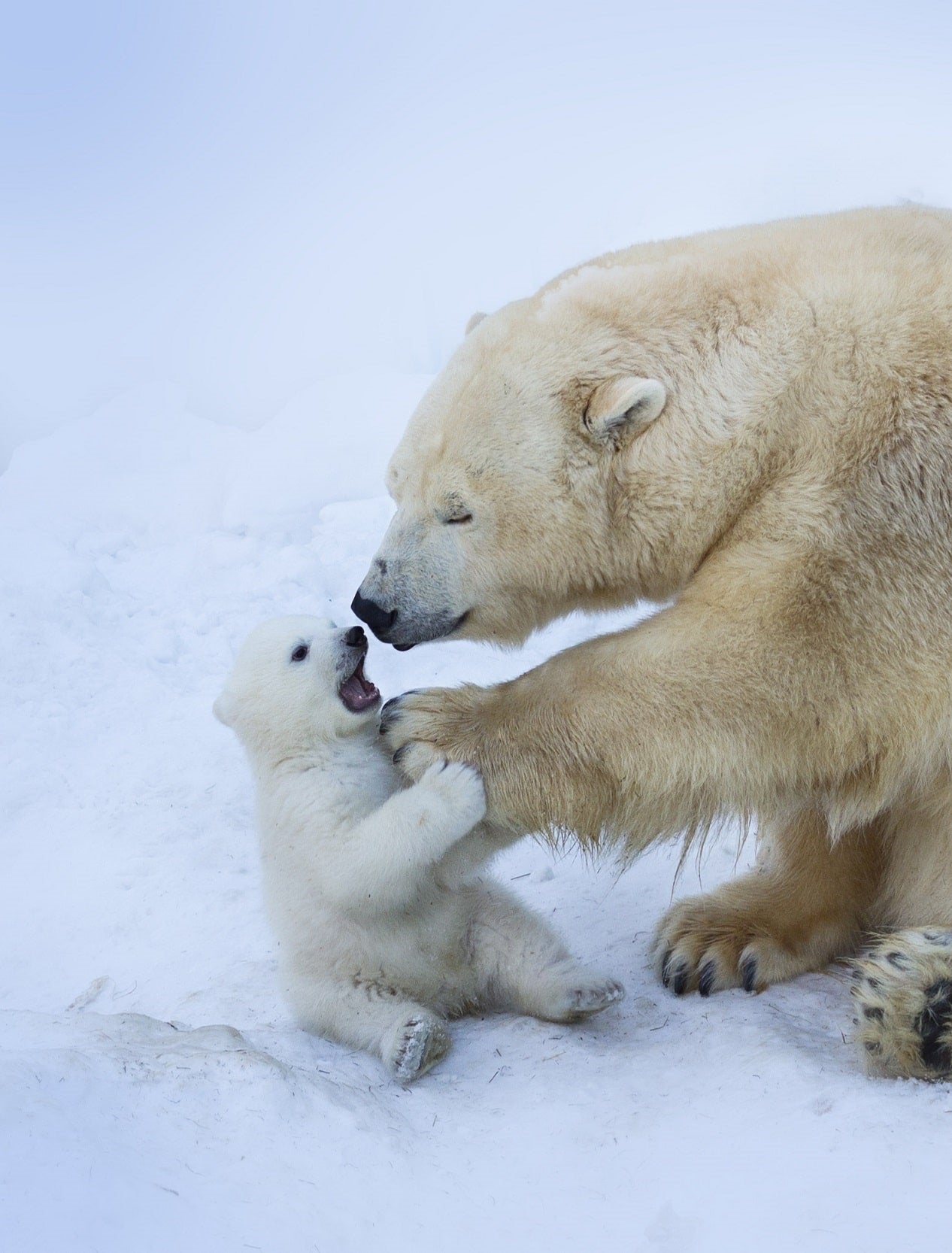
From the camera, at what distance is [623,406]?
2.32 m

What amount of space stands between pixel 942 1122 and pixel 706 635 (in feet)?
2.97

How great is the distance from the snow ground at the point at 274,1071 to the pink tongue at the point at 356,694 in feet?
2.41

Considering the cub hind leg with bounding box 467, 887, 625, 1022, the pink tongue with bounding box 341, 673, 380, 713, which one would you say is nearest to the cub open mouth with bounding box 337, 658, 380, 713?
the pink tongue with bounding box 341, 673, 380, 713

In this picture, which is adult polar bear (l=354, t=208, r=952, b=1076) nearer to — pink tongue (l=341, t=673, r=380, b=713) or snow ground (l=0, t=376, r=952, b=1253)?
pink tongue (l=341, t=673, r=380, b=713)

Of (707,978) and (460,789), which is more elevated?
(460,789)

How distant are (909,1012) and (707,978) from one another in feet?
2.34

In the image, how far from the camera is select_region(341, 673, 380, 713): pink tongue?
2607 millimetres

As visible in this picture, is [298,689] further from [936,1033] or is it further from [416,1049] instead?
[936,1033]

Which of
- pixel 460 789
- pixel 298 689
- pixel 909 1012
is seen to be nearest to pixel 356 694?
pixel 298 689

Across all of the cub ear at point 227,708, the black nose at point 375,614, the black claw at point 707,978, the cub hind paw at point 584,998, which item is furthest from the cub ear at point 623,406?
the black claw at point 707,978

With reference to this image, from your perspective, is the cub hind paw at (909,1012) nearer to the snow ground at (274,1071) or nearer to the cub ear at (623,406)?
the snow ground at (274,1071)

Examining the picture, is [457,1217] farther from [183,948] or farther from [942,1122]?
[183,948]

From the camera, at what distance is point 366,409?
21.1ft

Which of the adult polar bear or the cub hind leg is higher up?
the adult polar bear
